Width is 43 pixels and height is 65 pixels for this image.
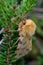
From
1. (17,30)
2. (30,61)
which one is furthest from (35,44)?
(17,30)

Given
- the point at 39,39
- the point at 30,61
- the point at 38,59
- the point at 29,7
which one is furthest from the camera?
the point at 39,39

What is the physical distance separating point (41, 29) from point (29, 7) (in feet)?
7.76

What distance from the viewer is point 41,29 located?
110 inches

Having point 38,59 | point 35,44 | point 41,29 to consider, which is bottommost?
point 38,59

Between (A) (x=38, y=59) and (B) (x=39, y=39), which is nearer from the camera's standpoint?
(A) (x=38, y=59)

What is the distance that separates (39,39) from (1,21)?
245 centimetres

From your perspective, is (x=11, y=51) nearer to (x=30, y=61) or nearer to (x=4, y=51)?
(x=4, y=51)

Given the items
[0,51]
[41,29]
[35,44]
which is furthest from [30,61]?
[0,51]

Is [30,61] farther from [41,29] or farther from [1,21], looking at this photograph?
[1,21]

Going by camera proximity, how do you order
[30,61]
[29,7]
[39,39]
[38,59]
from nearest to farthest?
1. [29,7]
2. [38,59]
3. [30,61]
4. [39,39]

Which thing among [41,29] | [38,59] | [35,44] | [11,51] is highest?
[41,29]

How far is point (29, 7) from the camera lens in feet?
1.45

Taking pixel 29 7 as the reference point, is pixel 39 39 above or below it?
above

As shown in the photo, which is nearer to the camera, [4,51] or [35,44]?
[4,51]
